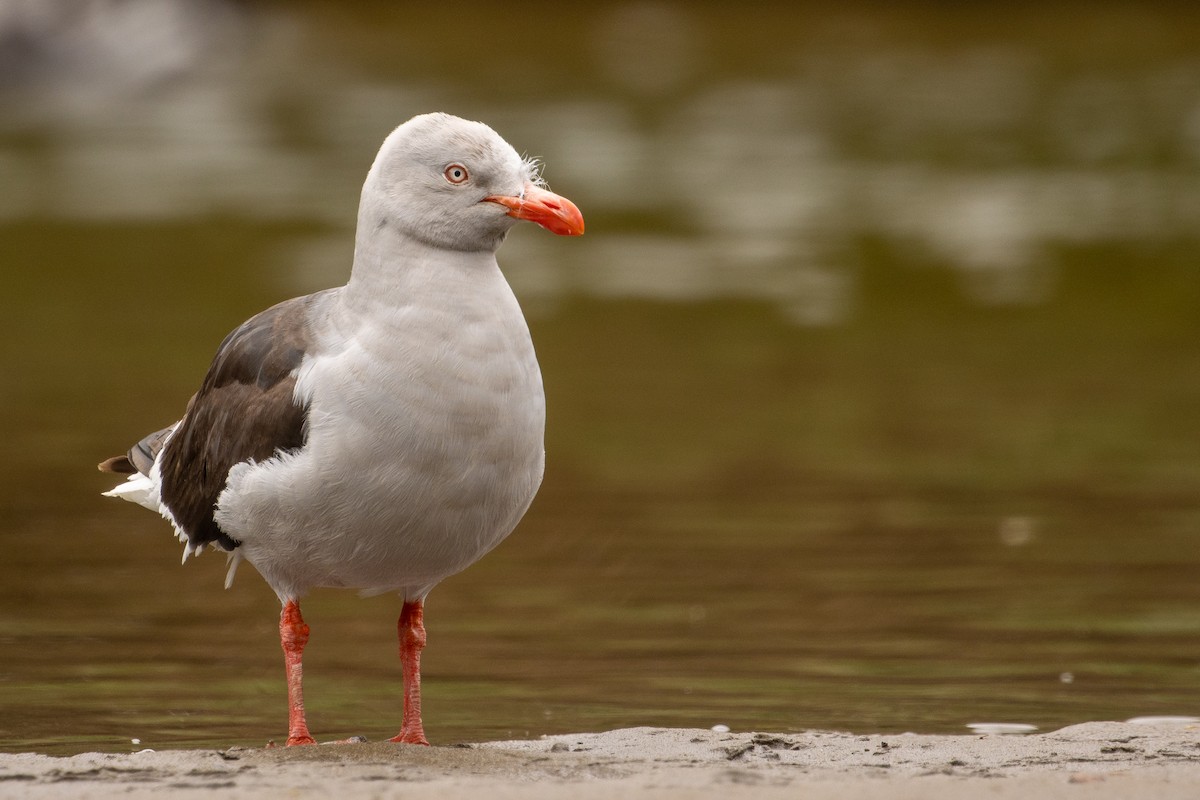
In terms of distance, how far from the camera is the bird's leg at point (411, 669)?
7.43 meters

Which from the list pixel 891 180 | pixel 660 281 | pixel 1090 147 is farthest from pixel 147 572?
pixel 1090 147

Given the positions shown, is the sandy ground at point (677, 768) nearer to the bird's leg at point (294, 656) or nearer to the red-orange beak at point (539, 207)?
the bird's leg at point (294, 656)

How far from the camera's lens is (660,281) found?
22562 millimetres

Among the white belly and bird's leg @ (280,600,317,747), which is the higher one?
the white belly

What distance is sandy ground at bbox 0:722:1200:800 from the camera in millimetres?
6062

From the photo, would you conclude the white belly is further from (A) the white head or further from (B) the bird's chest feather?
(A) the white head

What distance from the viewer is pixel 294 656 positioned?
291 inches

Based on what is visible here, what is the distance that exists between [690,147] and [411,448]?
1094 inches

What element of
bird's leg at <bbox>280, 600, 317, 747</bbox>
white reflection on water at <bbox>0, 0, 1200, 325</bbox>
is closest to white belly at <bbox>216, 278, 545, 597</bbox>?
bird's leg at <bbox>280, 600, 317, 747</bbox>

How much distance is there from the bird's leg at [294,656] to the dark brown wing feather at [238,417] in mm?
345

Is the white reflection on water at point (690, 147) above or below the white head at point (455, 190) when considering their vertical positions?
above

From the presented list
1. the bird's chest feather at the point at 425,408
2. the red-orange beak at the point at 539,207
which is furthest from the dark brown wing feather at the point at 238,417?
the red-orange beak at the point at 539,207

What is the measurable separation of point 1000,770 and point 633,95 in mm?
34497

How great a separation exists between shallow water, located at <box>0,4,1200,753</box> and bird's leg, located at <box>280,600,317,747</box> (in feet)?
1.67
